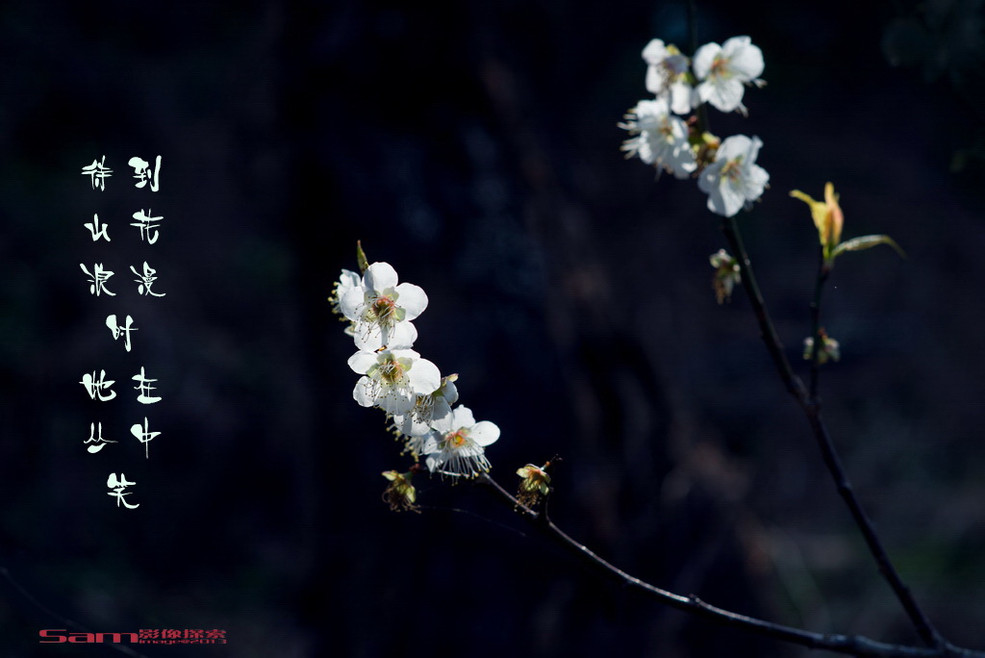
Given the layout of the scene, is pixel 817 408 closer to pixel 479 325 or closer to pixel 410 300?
pixel 410 300

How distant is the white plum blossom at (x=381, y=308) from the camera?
438mm

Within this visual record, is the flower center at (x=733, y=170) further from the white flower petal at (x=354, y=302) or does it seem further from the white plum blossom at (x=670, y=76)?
the white flower petal at (x=354, y=302)

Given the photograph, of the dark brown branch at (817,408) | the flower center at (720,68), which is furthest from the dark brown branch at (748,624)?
the flower center at (720,68)

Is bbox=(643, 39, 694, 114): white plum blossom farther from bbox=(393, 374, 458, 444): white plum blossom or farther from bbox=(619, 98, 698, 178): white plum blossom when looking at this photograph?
bbox=(393, 374, 458, 444): white plum blossom

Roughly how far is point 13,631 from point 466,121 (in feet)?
4.36

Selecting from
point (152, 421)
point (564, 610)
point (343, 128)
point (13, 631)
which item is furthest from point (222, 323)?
point (564, 610)

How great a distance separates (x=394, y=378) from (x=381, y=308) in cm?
4

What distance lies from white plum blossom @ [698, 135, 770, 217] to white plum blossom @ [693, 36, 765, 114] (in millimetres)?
26

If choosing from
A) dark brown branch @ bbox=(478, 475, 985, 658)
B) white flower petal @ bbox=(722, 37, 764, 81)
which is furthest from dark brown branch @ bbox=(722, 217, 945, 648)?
white flower petal @ bbox=(722, 37, 764, 81)

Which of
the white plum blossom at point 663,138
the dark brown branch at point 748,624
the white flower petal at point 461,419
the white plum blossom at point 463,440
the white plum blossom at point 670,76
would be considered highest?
the white plum blossom at point 670,76

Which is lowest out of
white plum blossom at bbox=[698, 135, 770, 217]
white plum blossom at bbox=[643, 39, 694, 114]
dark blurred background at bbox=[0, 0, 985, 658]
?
white plum blossom at bbox=[698, 135, 770, 217]

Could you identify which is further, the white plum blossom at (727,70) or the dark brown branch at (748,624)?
the white plum blossom at (727,70)

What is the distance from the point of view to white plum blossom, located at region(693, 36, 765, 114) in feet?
1.73

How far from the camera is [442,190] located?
1.19 metres
